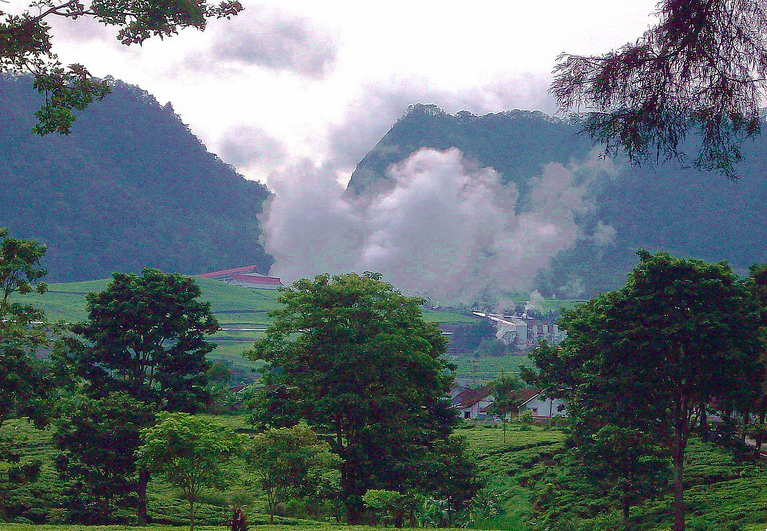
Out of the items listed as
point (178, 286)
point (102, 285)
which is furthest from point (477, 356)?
point (178, 286)

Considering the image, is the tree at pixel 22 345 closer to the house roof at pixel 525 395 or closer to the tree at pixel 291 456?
the tree at pixel 291 456

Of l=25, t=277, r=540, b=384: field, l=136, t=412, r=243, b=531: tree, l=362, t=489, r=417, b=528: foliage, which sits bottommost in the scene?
l=362, t=489, r=417, b=528: foliage

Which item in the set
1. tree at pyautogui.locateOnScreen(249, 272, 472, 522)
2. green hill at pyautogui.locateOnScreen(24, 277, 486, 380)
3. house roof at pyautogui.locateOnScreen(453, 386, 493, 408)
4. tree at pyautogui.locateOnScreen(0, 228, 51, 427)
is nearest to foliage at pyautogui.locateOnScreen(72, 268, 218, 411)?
tree at pyautogui.locateOnScreen(249, 272, 472, 522)

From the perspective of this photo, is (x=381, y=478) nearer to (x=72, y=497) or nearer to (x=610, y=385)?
(x=610, y=385)

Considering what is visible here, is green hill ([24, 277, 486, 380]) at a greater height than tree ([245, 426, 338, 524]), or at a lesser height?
greater

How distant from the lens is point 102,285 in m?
146

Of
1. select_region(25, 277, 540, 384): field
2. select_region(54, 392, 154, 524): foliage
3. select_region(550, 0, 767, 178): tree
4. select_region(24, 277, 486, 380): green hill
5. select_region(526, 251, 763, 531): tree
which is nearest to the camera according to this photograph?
select_region(550, 0, 767, 178): tree

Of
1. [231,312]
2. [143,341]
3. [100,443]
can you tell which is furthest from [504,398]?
[231,312]

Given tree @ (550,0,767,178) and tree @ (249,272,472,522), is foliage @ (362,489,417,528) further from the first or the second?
tree @ (550,0,767,178)

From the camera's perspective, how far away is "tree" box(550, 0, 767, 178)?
7922mm

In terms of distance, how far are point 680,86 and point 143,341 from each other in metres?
20.5

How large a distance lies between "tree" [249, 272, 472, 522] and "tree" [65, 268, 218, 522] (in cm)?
278

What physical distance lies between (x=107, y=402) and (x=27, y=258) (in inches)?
210

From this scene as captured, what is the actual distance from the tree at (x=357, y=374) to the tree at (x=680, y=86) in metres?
14.4
